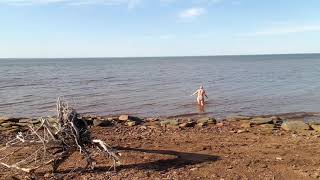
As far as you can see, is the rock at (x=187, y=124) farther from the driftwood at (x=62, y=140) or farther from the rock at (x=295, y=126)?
the driftwood at (x=62, y=140)

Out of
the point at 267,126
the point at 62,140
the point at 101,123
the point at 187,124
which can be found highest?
the point at 62,140

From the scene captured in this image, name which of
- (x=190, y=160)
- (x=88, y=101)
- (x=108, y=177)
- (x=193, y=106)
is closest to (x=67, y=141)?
(x=108, y=177)

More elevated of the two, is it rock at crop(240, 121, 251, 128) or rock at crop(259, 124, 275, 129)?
rock at crop(240, 121, 251, 128)

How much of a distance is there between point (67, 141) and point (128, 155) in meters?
2.37

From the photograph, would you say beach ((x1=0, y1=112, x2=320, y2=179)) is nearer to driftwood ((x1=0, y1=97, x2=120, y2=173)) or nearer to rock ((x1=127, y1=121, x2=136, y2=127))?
rock ((x1=127, y1=121, x2=136, y2=127))

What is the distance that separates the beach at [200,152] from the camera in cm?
1079

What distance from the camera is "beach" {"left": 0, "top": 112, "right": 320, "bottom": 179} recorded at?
10.8 m

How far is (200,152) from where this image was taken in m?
13.1

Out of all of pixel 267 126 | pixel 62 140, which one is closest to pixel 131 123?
pixel 267 126

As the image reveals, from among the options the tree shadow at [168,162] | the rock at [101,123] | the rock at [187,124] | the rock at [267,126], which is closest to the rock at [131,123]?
the rock at [101,123]

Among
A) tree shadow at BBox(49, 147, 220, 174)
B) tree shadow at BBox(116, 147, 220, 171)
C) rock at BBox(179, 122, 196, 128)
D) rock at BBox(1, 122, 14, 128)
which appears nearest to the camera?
tree shadow at BBox(49, 147, 220, 174)

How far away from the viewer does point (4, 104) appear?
3156 cm

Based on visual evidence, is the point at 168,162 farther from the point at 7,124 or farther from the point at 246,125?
the point at 7,124

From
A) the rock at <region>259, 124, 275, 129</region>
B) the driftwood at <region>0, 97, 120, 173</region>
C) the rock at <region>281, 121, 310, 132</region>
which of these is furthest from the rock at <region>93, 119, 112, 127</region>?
the rock at <region>281, 121, 310, 132</region>
